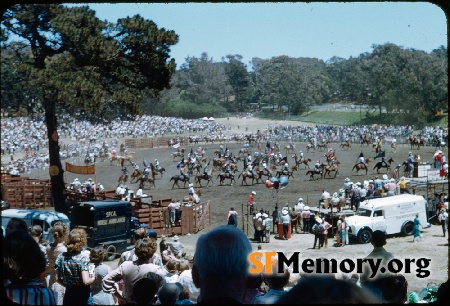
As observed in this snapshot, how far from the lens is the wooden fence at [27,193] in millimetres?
21172

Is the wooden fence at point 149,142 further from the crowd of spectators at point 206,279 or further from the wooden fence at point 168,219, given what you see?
the crowd of spectators at point 206,279

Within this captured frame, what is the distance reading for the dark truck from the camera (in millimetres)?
15266

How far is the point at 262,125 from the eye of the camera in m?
52.2

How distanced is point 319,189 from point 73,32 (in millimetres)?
16954

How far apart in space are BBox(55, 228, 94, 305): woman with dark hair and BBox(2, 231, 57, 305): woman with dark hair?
56.8 inches

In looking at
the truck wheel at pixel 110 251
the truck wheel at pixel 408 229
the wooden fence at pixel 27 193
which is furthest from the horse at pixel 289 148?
the truck wheel at pixel 110 251

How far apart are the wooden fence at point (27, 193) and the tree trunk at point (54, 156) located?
193 centimetres

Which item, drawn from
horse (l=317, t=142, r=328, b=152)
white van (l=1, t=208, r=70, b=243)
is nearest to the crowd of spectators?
white van (l=1, t=208, r=70, b=243)

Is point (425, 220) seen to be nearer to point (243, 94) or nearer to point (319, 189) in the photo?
point (319, 189)

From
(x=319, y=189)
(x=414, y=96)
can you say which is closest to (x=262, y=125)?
(x=414, y=96)

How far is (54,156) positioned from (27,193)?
3630 mm

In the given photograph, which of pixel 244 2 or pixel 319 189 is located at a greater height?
pixel 244 2

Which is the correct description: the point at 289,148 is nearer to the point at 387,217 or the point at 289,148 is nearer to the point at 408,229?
the point at 408,229

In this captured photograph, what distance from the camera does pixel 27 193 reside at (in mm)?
21953
